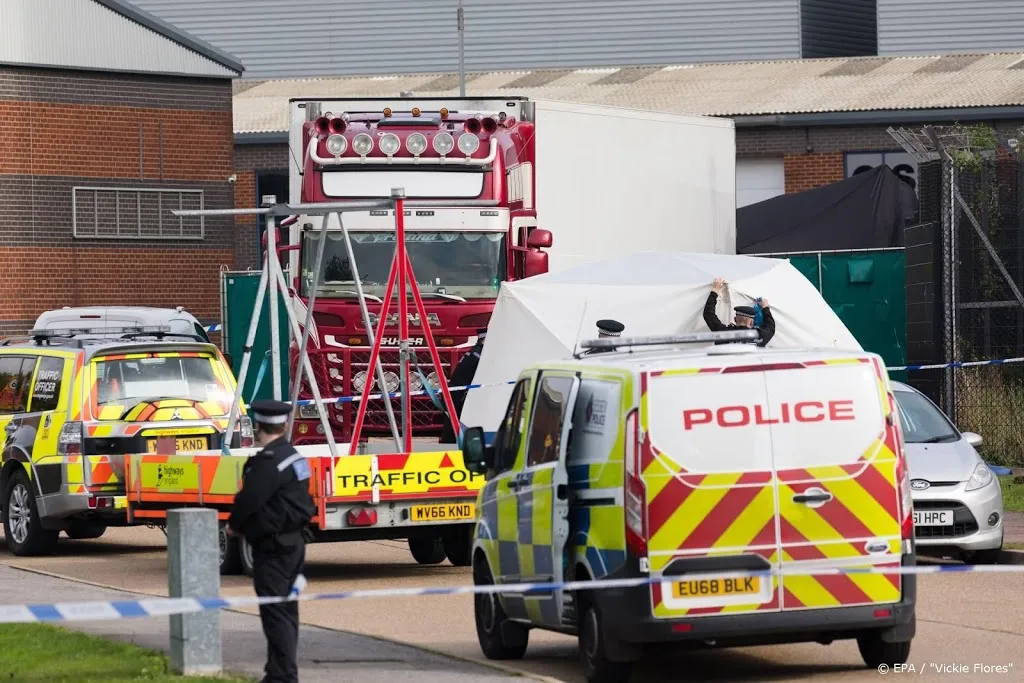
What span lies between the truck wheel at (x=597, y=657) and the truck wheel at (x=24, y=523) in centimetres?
834

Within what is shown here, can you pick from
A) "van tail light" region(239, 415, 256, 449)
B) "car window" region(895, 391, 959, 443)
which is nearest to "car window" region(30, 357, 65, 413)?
"van tail light" region(239, 415, 256, 449)

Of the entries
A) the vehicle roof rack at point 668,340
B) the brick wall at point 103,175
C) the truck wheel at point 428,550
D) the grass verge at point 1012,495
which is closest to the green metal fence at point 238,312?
the brick wall at point 103,175

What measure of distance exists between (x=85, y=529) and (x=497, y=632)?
8.50 m

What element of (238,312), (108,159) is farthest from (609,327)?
(108,159)

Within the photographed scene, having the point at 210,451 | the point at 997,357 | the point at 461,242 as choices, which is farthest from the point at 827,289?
the point at 210,451

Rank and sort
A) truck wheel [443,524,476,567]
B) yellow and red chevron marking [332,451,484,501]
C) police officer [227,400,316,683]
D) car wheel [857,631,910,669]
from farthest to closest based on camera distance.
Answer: truck wheel [443,524,476,567] < yellow and red chevron marking [332,451,484,501] < car wheel [857,631,910,669] < police officer [227,400,316,683]

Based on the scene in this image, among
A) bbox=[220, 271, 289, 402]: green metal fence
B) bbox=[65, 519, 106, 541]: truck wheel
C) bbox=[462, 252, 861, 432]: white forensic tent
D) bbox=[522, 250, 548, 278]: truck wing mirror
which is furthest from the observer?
bbox=[220, 271, 289, 402]: green metal fence

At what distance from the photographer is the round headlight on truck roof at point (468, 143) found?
19219 millimetres

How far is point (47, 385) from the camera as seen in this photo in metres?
16.8

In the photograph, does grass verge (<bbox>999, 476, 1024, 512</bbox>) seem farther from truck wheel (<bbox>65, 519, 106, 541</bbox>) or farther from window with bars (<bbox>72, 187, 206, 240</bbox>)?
window with bars (<bbox>72, 187, 206, 240</bbox>)

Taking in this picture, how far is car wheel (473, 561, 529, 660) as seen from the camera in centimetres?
1072

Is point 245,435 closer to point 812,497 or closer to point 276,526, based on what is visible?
point 276,526

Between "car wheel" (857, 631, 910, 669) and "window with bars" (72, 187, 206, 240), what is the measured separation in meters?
28.2

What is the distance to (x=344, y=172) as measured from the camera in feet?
63.3
